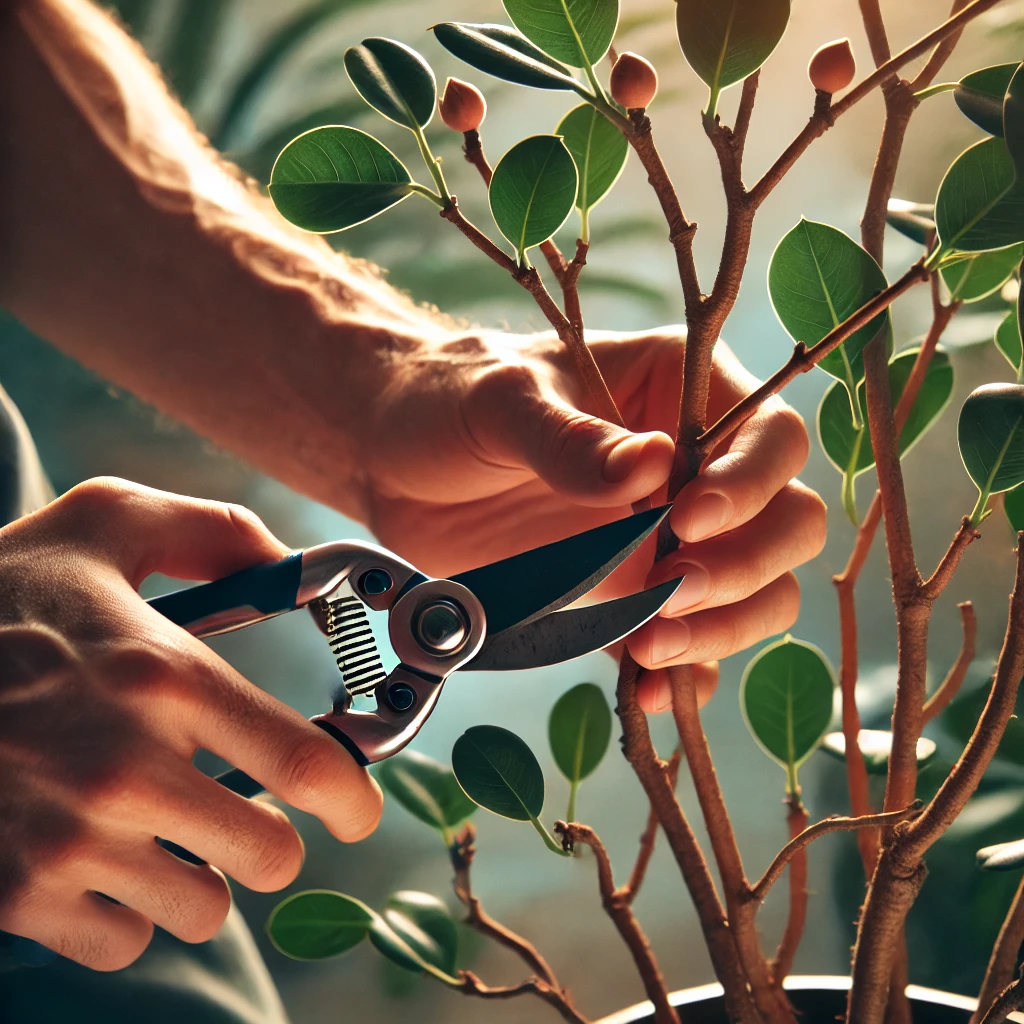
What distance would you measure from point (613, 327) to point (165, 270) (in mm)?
480

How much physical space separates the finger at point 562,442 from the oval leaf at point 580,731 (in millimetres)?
171

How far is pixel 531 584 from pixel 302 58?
82 centimetres

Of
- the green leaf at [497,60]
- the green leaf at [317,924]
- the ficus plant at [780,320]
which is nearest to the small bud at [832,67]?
the ficus plant at [780,320]

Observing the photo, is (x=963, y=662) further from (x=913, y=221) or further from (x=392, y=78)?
(x=392, y=78)

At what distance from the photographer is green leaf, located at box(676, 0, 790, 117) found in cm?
35

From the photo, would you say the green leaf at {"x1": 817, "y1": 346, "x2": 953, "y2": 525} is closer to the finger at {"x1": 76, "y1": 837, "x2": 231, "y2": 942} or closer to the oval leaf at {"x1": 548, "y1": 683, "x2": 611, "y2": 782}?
the oval leaf at {"x1": 548, "y1": 683, "x2": 611, "y2": 782}

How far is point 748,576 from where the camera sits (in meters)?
0.50

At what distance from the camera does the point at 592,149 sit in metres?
0.52

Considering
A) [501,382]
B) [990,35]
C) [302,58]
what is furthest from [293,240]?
[990,35]

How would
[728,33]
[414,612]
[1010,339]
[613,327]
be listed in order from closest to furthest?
1. [728,33]
2. [414,612]
3. [1010,339]
4. [613,327]

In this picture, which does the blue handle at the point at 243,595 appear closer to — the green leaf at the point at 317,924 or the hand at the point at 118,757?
the hand at the point at 118,757

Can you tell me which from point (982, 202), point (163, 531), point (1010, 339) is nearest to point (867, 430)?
point (1010, 339)

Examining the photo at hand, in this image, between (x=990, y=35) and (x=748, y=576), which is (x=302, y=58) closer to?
(x=990, y=35)

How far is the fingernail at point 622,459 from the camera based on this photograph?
1.39ft
